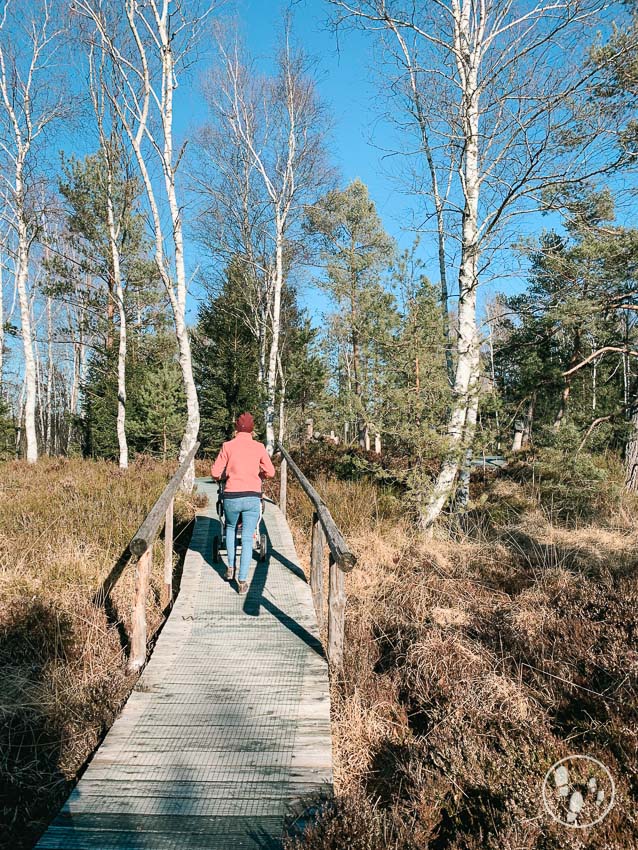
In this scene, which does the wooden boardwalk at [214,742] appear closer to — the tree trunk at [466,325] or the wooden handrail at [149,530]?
the wooden handrail at [149,530]

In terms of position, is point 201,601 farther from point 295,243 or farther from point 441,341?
point 295,243

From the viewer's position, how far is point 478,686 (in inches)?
172

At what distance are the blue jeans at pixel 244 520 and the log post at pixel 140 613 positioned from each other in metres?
1.46

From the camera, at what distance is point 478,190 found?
880cm

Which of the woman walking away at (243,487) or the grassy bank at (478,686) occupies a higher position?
the woman walking away at (243,487)

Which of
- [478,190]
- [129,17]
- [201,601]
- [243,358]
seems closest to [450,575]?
[201,601]

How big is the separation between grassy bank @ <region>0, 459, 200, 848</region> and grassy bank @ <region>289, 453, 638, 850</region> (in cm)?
193

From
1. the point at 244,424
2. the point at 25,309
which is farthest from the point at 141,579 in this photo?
the point at 25,309

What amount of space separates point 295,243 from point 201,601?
636 inches

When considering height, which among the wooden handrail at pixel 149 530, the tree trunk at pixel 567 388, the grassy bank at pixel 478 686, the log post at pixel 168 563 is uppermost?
the tree trunk at pixel 567 388

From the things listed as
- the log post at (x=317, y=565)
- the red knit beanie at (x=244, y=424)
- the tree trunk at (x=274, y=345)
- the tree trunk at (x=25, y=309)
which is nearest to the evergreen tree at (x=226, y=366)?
the tree trunk at (x=274, y=345)

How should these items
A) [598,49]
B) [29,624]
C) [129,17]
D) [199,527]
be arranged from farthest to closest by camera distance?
1. [129,17]
2. [199,527]
3. [598,49]
4. [29,624]

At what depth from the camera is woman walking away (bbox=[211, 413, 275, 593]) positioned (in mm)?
5684

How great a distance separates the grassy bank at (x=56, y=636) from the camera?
12.0ft
